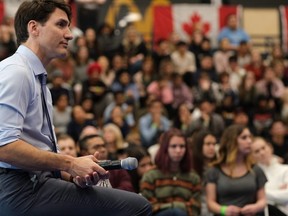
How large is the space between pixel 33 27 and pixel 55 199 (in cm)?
81

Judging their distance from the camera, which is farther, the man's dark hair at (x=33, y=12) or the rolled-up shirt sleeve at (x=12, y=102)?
the man's dark hair at (x=33, y=12)

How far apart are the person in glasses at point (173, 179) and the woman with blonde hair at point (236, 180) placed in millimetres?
157

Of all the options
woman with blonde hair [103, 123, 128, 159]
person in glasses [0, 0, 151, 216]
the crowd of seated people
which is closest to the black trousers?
person in glasses [0, 0, 151, 216]

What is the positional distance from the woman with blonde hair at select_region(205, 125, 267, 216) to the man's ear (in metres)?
3.44

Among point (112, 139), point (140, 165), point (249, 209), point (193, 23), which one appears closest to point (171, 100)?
point (112, 139)

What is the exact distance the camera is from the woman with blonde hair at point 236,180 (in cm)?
634

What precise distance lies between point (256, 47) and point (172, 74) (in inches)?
187

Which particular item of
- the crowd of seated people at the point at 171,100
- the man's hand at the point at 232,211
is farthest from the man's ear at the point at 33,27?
the man's hand at the point at 232,211

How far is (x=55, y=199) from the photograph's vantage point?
3.17 m

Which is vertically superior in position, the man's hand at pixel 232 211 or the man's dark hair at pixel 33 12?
the man's dark hair at pixel 33 12

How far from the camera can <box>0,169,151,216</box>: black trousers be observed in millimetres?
3131

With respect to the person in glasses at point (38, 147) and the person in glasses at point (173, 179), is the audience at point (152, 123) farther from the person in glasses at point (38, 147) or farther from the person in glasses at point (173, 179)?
the person in glasses at point (38, 147)

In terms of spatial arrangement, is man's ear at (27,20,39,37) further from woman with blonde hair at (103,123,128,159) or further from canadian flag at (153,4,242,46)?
canadian flag at (153,4,242,46)

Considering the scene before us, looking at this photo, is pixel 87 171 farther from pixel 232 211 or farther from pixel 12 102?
pixel 232 211
